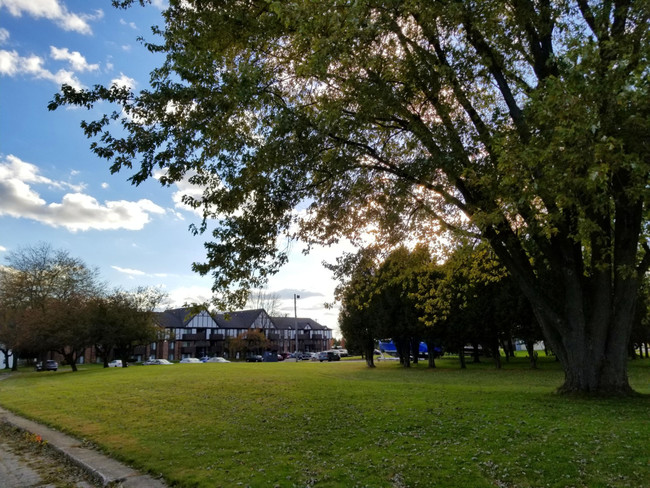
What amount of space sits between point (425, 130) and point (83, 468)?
30.8 ft

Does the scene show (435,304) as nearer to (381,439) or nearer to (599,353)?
(599,353)

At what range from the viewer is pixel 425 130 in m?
10.6

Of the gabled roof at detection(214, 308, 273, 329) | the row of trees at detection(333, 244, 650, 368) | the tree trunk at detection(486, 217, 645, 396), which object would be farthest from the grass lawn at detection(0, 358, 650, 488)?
the gabled roof at detection(214, 308, 273, 329)

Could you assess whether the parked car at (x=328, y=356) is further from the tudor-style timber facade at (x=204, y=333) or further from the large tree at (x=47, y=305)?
the large tree at (x=47, y=305)

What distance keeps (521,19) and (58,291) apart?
55929 mm

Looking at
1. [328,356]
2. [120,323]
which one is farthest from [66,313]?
[328,356]

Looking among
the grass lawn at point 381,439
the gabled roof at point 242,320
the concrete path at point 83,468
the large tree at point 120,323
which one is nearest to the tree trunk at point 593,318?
the grass lawn at point 381,439

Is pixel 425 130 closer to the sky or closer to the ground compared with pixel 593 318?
closer to the sky

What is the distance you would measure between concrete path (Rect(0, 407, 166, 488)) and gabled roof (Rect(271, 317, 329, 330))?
99.2 metres

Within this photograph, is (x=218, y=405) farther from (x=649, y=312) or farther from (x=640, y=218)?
(x=649, y=312)

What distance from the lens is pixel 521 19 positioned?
965 cm

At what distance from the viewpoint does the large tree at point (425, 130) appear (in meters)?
7.04

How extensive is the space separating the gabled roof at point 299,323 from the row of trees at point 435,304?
65.9 m

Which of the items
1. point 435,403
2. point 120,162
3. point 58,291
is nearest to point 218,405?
point 435,403
